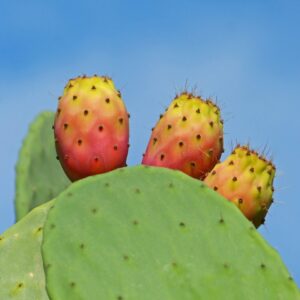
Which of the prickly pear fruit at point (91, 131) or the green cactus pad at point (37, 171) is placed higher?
the prickly pear fruit at point (91, 131)

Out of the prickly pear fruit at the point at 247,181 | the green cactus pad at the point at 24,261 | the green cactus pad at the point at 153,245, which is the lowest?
the green cactus pad at the point at 24,261

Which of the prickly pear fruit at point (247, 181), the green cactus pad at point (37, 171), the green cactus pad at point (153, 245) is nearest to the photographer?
the green cactus pad at point (153, 245)

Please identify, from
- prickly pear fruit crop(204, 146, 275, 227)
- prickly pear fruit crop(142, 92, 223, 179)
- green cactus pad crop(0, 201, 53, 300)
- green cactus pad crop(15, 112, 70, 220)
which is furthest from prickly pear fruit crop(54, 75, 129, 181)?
green cactus pad crop(15, 112, 70, 220)

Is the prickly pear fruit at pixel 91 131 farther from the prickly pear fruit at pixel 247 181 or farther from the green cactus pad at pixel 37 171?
the green cactus pad at pixel 37 171

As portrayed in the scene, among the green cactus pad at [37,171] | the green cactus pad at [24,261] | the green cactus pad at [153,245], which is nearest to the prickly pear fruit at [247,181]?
the green cactus pad at [153,245]

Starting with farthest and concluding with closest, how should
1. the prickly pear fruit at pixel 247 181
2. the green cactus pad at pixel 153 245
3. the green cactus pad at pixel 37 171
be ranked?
the green cactus pad at pixel 37 171 → the prickly pear fruit at pixel 247 181 → the green cactus pad at pixel 153 245

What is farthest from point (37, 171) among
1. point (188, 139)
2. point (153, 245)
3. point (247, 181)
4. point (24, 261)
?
point (153, 245)
